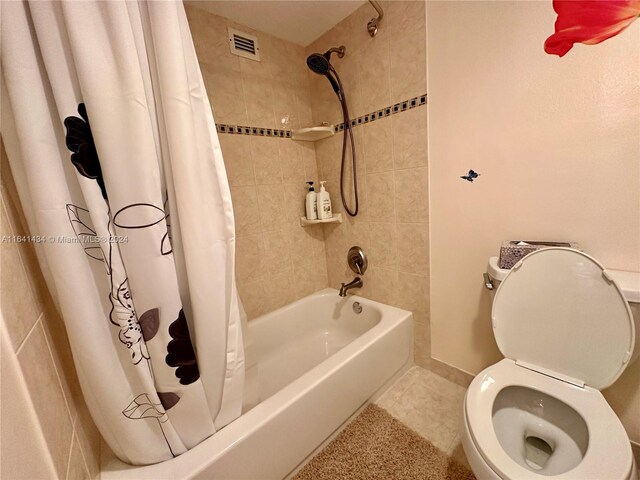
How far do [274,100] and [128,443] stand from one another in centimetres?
166

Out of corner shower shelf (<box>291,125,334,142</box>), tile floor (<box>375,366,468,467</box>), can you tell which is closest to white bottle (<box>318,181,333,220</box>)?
corner shower shelf (<box>291,125,334,142</box>)

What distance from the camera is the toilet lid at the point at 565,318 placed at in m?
0.78

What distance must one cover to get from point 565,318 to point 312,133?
147cm

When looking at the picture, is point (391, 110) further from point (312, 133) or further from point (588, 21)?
point (588, 21)

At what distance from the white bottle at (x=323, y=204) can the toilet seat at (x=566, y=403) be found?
1143 mm

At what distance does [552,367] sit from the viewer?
2.89 ft

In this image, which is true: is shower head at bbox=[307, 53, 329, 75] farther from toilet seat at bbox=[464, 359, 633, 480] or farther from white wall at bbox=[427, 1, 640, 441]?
toilet seat at bbox=[464, 359, 633, 480]

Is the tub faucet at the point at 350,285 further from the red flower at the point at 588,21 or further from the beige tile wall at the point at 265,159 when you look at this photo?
the red flower at the point at 588,21

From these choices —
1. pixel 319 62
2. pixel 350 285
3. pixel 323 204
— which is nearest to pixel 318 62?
pixel 319 62

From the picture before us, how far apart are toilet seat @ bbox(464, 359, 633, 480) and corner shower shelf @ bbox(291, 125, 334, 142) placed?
1.42 metres

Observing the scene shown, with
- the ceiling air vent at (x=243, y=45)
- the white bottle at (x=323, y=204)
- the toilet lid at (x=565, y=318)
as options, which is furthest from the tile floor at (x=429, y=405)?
the ceiling air vent at (x=243, y=45)

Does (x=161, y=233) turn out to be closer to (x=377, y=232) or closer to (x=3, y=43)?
(x=3, y=43)

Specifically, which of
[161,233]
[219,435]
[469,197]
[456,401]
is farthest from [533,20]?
[219,435]

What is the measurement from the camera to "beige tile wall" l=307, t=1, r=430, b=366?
4.10ft
